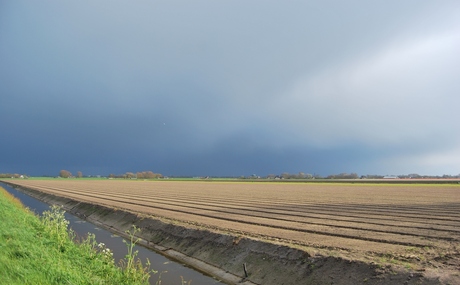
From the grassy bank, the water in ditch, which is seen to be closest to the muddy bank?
the water in ditch

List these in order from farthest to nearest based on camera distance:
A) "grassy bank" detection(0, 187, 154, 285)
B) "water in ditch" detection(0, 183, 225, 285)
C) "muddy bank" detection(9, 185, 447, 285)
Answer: "water in ditch" detection(0, 183, 225, 285), "muddy bank" detection(9, 185, 447, 285), "grassy bank" detection(0, 187, 154, 285)

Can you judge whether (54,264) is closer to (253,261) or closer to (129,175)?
(253,261)

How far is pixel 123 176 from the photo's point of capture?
19388 cm

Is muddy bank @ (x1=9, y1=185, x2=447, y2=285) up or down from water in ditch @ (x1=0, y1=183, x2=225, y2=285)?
up

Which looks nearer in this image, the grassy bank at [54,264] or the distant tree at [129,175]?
the grassy bank at [54,264]

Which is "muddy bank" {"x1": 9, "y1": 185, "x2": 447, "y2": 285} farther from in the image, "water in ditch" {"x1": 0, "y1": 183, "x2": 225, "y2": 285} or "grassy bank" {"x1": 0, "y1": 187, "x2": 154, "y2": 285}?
"grassy bank" {"x1": 0, "y1": 187, "x2": 154, "y2": 285}

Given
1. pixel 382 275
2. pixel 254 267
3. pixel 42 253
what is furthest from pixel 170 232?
pixel 382 275

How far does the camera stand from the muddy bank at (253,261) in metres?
8.95

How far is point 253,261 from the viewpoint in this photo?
11.9 metres

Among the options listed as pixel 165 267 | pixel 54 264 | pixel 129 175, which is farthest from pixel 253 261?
pixel 129 175

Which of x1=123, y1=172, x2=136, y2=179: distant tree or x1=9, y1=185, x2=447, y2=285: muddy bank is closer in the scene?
x1=9, y1=185, x2=447, y2=285: muddy bank

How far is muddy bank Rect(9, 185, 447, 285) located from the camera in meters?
8.95

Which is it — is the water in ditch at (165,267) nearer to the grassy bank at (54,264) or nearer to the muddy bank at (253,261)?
the muddy bank at (253,261)

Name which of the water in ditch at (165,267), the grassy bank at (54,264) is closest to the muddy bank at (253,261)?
the water in ditch at (165,267)
